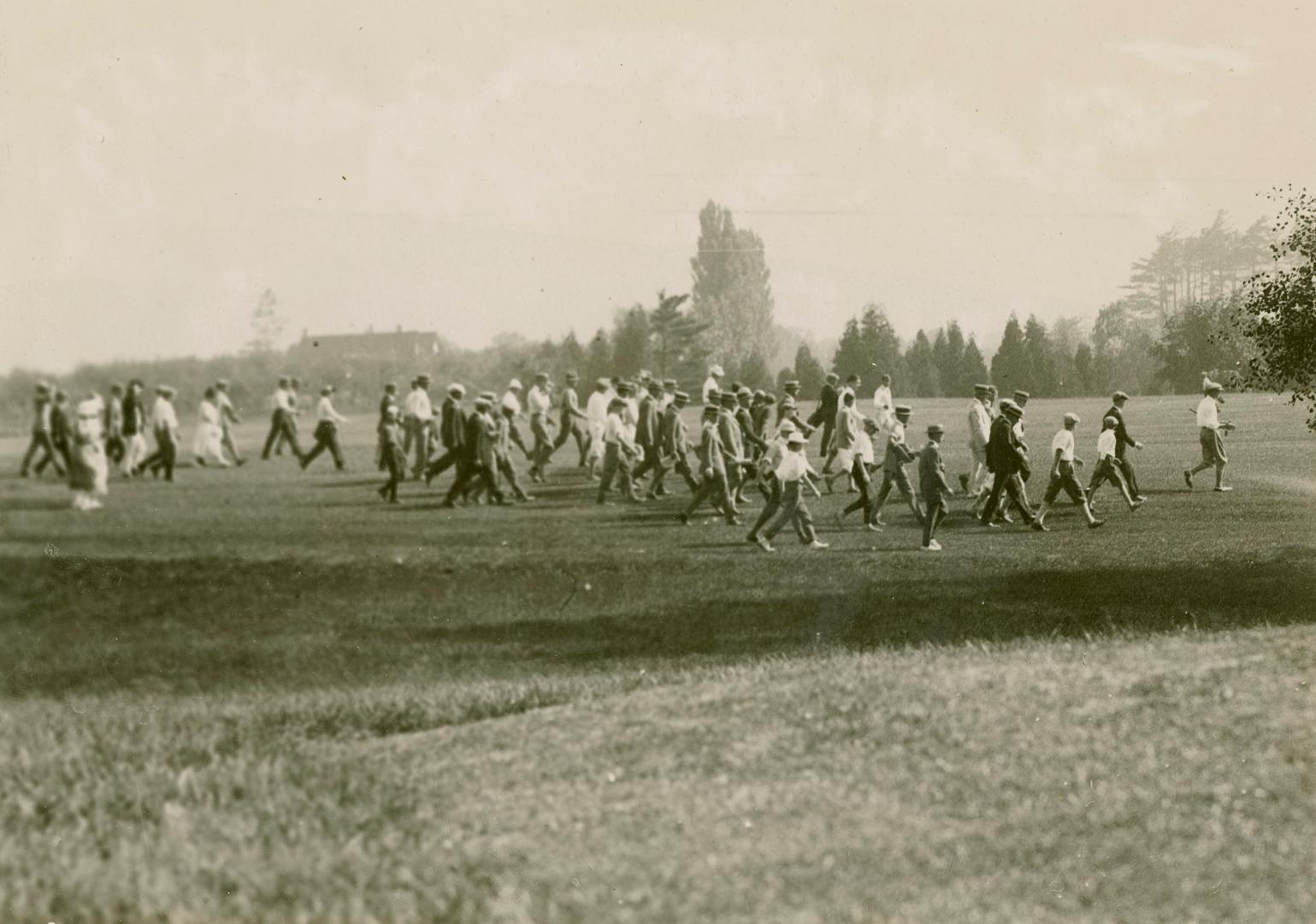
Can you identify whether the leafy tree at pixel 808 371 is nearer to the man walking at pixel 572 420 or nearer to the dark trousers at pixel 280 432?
the man walking at pixel 572 420

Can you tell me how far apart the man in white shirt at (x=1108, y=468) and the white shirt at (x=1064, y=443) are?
0.26m

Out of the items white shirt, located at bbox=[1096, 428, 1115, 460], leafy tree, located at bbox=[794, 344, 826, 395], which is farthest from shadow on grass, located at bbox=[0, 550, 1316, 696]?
leafy tree, located at bbox=[794, 344, 826, 395]

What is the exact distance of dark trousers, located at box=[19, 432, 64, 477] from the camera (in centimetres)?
770

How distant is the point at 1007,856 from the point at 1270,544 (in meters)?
5.76

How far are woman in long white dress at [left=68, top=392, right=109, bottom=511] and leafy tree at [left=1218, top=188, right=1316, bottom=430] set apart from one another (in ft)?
34.2

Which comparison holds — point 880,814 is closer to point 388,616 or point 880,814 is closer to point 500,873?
point 500,873

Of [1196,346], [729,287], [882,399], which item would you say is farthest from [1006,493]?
[729,287]

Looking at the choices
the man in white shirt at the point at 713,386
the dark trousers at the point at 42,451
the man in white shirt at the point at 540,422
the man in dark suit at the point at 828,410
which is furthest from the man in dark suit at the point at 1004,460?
the dark trousers at the point at 42,451

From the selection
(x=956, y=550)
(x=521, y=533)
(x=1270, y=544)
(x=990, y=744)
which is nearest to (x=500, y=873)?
(x=521, y=533)

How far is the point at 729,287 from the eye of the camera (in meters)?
10.4

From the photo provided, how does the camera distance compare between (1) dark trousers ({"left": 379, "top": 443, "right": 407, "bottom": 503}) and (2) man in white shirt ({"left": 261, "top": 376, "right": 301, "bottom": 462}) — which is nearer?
(2) man in white shirt ({"left": 261, "top": 376, "right": 301, "bottom": 462})

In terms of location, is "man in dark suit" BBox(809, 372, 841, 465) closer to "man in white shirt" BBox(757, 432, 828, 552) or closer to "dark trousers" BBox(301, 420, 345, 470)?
"man in white shirt" BBox(757, 432, 828, 552)

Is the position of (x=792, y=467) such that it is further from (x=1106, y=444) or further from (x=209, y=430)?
(x=209, y=430)

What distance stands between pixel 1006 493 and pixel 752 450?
2.58 metres
